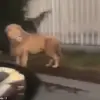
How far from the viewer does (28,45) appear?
2.38 feet

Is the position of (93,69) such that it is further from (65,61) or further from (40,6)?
(40,6)

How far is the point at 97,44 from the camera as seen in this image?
2.12 feet

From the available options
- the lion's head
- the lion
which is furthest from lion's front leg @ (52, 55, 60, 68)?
the lion's head

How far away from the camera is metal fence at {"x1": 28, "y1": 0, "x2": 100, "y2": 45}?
2.13 ft

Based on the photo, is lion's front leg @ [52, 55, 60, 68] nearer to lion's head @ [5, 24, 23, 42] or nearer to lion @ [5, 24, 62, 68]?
lion @ [5, 24, 62, 68]

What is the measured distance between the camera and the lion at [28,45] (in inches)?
27.7

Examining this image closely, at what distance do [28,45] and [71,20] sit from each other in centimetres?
15

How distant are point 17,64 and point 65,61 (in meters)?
0.16

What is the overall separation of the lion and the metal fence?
24 millimetres

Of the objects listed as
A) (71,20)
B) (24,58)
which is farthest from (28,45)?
(71,20)

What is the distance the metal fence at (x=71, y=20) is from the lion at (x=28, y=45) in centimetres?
2

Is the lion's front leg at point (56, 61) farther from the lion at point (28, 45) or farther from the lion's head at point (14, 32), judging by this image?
the lion's head at point (14, 32)

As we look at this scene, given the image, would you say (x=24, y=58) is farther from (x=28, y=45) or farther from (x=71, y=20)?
(x=71, y=20)

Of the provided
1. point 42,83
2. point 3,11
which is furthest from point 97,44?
point 3,11
